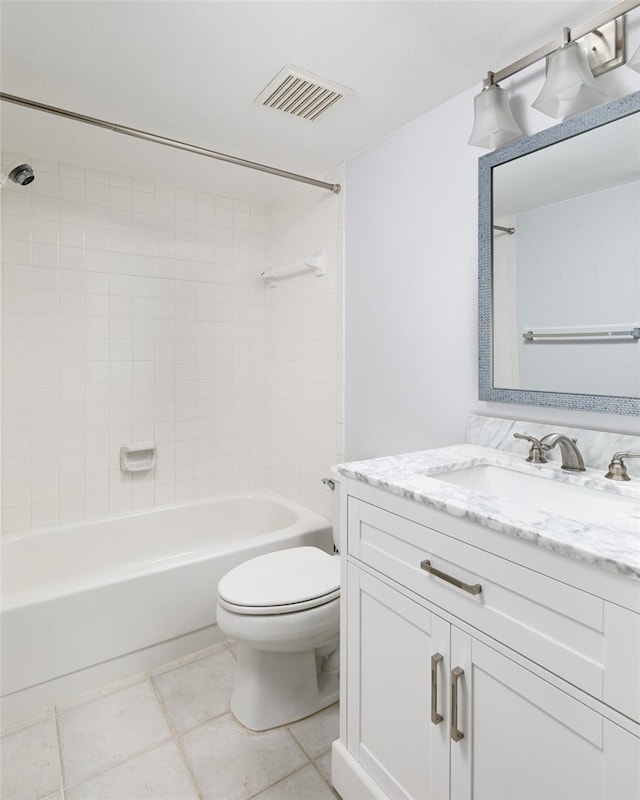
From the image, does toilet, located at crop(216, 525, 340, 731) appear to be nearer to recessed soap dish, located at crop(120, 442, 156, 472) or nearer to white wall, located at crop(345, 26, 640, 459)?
white wall, located at crop(345, 26, 640, 459)

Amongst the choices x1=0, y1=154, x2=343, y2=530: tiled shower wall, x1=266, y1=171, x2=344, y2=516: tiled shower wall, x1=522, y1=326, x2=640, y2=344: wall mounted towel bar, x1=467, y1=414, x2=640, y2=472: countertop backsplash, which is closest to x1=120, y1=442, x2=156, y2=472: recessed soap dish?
x1=0, y1=154, x2=343, y2=530: tiled shower wall

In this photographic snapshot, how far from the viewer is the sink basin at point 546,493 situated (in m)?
1.09

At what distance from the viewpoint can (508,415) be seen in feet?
5.02

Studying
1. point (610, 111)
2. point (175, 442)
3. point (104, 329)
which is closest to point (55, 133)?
point (104, 329)

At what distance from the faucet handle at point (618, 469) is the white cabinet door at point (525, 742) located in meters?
0.55

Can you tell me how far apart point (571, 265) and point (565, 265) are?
18mm

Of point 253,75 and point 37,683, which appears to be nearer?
point 253,75

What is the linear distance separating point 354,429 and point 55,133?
1.82 meters

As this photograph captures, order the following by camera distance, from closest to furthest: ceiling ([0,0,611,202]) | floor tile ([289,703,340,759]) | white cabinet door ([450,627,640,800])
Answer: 1. white cabinet door ([450,627,640,800])
2. ceiling ([0,0,611,202])
3. floor tile ([289,703,340,759])

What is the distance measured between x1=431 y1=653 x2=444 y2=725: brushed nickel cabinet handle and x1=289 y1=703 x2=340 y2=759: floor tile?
713mm

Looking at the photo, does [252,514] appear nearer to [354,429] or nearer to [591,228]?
[354,429]

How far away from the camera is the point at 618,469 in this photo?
45.5 inches

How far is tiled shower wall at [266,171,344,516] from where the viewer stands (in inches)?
93.0

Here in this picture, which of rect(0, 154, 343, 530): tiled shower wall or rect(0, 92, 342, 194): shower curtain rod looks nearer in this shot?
rect(0, 92, 342, 194): shower curtain rod
